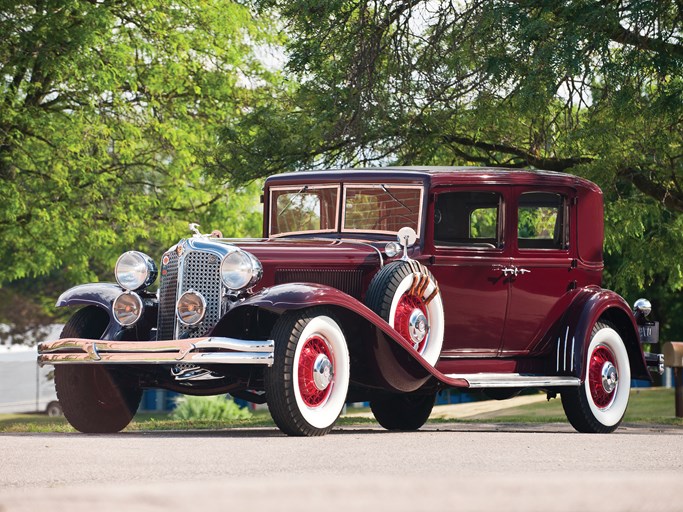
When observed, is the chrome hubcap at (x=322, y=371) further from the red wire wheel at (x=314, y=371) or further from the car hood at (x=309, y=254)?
the car hood at (x=309, y=254)

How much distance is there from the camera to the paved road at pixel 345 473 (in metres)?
4.64

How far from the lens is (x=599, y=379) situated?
10703mm

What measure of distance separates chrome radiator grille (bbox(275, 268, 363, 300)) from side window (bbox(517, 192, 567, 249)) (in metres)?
1.85

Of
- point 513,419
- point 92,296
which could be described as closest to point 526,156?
point 513,419

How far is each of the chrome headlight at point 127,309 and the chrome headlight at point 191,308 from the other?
0.47 meters

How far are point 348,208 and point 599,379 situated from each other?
254cm

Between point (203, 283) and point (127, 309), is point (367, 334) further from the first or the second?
point (127, 309)

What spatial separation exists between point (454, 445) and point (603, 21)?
6498 millimetres

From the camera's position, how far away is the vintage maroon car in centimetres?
846

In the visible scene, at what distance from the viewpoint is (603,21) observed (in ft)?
42.5

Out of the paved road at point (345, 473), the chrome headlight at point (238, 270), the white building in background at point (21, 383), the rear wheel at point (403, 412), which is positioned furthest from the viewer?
the white building in background at point (21, 383)

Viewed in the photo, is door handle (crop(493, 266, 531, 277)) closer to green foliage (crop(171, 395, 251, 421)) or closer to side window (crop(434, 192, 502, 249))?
side window (crop(434, 192, 502, 249))

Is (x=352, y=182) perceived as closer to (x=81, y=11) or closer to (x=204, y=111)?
(x=81, y=11)

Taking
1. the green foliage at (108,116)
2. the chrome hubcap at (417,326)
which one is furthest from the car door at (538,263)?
the green foliage at (108,116)
